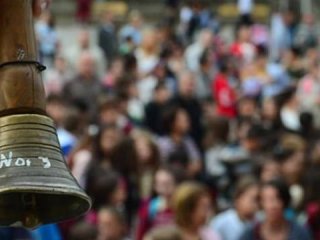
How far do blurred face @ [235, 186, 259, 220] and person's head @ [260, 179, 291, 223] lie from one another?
4.6 inches

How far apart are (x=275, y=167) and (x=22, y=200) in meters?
6.60

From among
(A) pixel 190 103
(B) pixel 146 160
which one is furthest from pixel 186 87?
(B) pixel 146 160

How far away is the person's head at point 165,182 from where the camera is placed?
8.28 m

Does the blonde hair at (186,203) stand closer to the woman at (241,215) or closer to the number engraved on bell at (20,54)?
the woman at (241,215)

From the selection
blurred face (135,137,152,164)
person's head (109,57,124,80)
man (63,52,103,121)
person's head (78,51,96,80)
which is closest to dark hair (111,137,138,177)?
blurred face (135,137,152,164)

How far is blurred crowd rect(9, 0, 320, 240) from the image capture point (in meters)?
7.51

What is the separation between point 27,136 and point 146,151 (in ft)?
23.0

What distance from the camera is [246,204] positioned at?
8164 mm

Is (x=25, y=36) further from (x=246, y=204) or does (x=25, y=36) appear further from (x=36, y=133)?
(x=246, y=204)

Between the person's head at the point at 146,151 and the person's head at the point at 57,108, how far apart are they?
66 cm

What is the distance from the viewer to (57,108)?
1048cm

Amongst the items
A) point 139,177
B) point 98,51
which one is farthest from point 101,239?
point 98,51

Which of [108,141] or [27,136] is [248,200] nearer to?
[108,141]

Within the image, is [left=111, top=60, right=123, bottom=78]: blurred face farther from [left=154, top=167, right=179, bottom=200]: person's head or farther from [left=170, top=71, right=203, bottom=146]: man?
[left=154, top=167, right=179, bottom=200]: person's head
